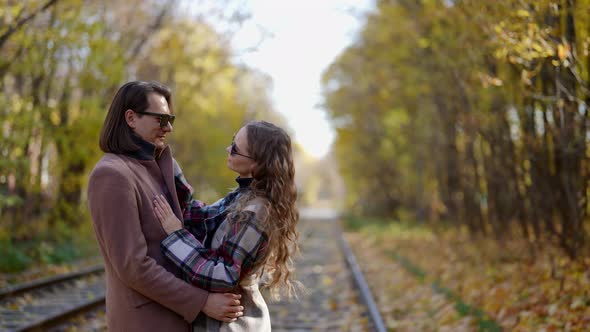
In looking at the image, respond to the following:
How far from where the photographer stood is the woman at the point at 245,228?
2197mm

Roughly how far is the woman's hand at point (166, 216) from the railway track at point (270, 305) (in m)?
3.42

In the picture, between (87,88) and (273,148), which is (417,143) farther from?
(273,148)

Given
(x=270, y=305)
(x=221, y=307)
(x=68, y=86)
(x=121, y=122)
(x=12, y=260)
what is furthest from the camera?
(x=68, y=86)

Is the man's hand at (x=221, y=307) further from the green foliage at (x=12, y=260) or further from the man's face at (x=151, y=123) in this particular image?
the green foliage at (x=12, y=260)

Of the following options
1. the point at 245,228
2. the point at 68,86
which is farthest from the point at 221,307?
the point at 68,86

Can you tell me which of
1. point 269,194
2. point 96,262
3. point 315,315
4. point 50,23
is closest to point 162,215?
point 269,194

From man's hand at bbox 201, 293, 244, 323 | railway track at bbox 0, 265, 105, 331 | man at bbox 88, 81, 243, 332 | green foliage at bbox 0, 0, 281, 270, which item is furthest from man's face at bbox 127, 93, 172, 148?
green foliage at bbox 0, 0, 281, 270

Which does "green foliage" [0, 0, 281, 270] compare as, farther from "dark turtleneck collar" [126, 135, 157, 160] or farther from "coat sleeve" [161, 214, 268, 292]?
"coat sleeve" [161, 214, 268, 292]

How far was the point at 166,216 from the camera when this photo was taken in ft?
7.29

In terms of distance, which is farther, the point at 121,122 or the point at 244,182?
the point at 244,182

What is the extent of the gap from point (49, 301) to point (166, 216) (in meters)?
6.10

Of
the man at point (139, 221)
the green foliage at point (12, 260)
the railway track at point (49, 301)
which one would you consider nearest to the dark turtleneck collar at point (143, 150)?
the man at point (139, 221)

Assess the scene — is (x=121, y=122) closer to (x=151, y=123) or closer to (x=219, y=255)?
(x=151, y=123)

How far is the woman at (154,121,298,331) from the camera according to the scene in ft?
7.21
